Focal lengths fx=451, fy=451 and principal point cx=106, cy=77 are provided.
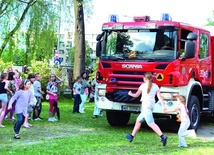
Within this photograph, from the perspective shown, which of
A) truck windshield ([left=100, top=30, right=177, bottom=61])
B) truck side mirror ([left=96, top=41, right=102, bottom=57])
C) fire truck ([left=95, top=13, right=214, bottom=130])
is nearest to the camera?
fire truck ([left=95, top=13, right=214, bottom=130])

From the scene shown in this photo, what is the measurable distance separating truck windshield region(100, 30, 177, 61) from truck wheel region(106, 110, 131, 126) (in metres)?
1.95

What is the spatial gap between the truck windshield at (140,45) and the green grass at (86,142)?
2.13 metres

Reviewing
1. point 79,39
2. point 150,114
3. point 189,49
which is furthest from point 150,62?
point 79,39

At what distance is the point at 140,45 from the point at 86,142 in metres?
3.40

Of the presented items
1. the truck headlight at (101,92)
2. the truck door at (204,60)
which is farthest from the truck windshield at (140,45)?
the truck door at (204,60)

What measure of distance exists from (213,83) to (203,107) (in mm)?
954

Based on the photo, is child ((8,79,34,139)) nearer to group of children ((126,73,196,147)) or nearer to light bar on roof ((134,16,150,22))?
group of children ((126,73,196,147))

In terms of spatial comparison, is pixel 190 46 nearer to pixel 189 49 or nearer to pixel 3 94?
pixel 189 49

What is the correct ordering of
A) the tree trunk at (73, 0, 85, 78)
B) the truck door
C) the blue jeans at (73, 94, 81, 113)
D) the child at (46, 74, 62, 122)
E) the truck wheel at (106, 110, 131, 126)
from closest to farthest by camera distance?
the truck door, the truck wheel at (106, 110, 131, 126), the child at (46, 74, 62, 122), the blue jeans at (73, 94, 81, 113), the tree trunk at (73, 0, 85, 78)

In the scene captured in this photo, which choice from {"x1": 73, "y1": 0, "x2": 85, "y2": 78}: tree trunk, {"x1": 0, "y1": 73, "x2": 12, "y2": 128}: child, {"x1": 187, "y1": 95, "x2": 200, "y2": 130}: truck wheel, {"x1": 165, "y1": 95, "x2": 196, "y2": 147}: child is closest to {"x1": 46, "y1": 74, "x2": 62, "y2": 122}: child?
{"x1": 0, "y1": 73, "x2": 12, "y2": 128}: child

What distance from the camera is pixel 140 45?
12.5 m

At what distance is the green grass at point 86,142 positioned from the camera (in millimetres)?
9438

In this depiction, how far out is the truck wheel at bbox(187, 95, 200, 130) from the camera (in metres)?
12.8

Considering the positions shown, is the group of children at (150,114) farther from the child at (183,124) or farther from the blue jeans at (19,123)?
the blue jeans at (19,123)
